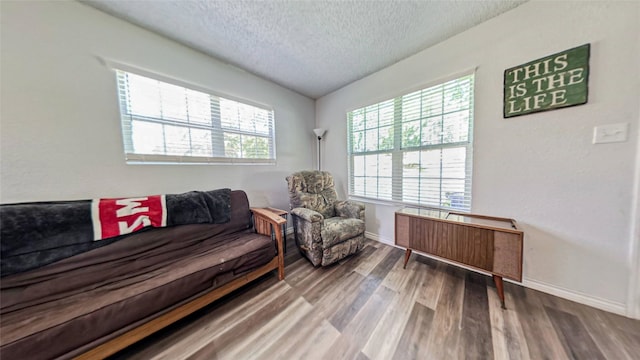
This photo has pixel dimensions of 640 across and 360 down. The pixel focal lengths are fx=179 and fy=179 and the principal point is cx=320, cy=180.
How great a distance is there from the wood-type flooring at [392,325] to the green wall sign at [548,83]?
1560 millimetres

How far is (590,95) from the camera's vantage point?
4.28 ft

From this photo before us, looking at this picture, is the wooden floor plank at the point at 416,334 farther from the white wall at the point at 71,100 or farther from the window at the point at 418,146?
the white wall at the point at 71,100

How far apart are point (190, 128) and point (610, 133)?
352 centimetres

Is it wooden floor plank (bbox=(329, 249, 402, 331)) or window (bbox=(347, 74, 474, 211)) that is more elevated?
window (bbox=(347, 74, 474, 211))

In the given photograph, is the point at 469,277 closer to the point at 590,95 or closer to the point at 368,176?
the point at 368,176

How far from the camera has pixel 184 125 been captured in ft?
6.15

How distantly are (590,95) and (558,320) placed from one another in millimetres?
1624

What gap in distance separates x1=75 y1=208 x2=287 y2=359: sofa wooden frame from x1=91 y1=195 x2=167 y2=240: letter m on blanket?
68cm

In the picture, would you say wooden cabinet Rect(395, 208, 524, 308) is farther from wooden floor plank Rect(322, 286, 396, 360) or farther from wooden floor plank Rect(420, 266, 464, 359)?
wooden floor plank Rect(322, 286, 396, 360)

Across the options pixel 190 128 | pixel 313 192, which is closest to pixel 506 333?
pixel 313 192

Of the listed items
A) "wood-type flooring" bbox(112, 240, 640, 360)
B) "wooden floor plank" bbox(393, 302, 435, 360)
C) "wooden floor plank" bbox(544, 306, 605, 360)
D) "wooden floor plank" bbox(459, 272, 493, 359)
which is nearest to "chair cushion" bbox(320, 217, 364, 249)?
"wood-type flooring" bbox(112, 240, 640, 360)

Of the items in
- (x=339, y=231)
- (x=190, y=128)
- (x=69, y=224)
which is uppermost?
(x=190, y=128)

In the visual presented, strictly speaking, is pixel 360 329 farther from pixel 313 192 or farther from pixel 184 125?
pixel 184 125

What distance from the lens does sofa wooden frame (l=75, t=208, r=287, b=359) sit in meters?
0.95
